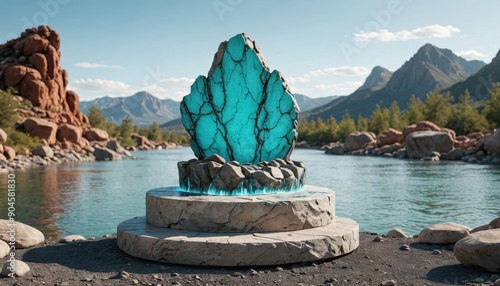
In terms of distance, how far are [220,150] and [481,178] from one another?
18.7 m

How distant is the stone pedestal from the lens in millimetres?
6125

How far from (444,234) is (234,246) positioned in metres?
4.06

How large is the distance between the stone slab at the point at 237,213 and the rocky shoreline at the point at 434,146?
3076 centimetres

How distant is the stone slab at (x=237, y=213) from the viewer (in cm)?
670

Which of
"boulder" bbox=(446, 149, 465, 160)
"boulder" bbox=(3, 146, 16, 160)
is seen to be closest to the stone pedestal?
"boulder" bbox=(3, 146, 16, 160)

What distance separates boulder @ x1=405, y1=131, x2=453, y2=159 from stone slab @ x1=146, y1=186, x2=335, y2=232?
35.7 metres

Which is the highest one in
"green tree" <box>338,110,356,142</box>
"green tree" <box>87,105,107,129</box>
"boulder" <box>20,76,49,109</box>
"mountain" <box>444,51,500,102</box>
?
"mountain" <box>444,51,500,102</box>

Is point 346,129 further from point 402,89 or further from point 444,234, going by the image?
point 402,89

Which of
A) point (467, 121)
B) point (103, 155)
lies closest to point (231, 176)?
point (103, 155)

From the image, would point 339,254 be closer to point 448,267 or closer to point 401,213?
point 448,267

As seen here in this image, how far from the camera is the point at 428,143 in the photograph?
39875mm

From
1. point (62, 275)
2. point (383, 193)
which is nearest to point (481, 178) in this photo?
point (383, 193)

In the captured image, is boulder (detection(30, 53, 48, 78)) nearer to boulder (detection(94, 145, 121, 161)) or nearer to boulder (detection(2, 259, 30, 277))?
boulder (detection(94, 145, 121, 161))

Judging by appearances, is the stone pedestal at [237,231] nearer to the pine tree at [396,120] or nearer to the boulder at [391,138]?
the boulder at [391,138]
